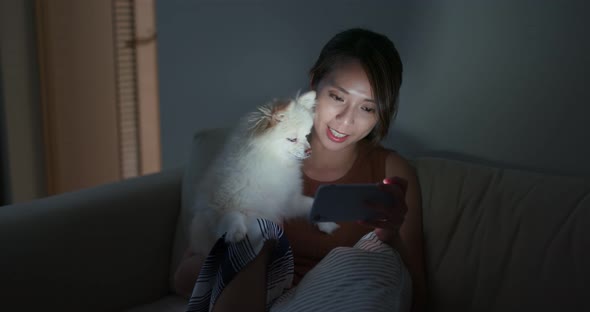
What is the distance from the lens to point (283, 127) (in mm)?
1172

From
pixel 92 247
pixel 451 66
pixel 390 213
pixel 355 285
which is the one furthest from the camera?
pixel 451 66

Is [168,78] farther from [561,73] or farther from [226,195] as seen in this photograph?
[561,73]

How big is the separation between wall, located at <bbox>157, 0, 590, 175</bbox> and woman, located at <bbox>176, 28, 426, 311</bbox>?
281 millimetres

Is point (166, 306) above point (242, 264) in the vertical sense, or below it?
below

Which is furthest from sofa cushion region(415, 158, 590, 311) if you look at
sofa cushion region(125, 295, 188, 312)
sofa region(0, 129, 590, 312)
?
sofa cushion region(125, 295, 188, 312)

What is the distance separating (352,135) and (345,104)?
78mm

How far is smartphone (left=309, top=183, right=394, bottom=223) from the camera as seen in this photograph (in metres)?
1.10

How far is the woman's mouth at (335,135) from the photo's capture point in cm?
130

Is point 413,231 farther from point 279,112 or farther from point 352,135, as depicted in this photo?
point 279,112

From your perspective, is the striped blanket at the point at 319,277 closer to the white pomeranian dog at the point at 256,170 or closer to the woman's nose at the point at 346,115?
the white pomeranian dog at the point at 256,170

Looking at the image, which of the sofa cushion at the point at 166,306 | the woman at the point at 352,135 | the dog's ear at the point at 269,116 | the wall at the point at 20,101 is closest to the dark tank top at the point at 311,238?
the woman at the point at 352,135

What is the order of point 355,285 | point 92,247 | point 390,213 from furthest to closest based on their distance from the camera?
point 92,247 < point 390,213 < point 355,285

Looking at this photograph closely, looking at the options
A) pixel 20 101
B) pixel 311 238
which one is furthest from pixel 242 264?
pixel 20 101

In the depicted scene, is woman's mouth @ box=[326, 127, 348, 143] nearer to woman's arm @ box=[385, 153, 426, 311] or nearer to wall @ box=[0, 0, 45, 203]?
woman's arm @ box=[385, 153, 426, 311]
